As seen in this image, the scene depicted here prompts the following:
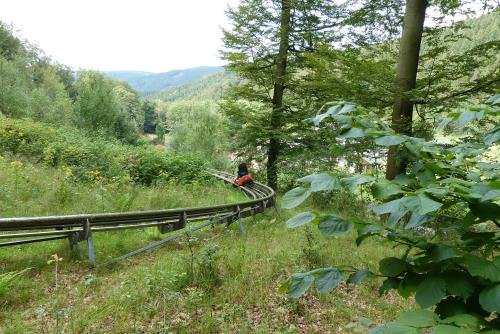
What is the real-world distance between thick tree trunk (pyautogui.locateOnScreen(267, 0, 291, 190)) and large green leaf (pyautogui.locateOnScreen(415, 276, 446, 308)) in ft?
49.8

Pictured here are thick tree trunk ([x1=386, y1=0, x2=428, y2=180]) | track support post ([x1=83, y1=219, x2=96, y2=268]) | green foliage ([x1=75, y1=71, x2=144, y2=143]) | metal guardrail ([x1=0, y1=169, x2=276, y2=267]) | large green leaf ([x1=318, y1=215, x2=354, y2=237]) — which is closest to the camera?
large green leaf ([x1=318, y1=215, x2=354, y2=237])

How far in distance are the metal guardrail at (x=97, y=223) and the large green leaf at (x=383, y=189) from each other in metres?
5.39

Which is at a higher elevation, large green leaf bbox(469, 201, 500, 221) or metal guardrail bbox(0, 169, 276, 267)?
large green leaf bbox(469, 201, 500, 221)

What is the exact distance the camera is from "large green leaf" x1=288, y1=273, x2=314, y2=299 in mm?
1485

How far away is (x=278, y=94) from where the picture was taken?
17.8 metres

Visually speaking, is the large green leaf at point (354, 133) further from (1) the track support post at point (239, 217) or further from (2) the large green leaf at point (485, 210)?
(1) the track support post at point (239, 217)

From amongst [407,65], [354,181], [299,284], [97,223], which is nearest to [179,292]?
[97,223]

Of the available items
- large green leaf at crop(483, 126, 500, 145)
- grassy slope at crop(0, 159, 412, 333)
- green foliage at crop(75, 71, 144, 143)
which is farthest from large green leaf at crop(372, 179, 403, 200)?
green foliage at crop(75, 71, 144, 143)

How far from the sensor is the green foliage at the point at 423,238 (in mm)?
1253

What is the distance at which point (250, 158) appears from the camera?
20016 mm

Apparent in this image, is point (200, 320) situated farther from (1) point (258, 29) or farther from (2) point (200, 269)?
(1) point (258, 29)

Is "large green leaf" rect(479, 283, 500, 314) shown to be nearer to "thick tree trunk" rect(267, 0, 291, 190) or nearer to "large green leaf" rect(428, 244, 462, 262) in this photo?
"large green leaf" rect(428, 244, 462, 262)

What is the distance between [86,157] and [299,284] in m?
13.7

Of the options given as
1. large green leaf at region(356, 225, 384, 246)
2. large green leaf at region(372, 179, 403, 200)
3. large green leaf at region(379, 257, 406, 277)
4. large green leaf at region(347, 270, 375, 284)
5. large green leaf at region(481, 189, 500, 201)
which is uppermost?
large green leaf at region(481, 189, 500, 201)
